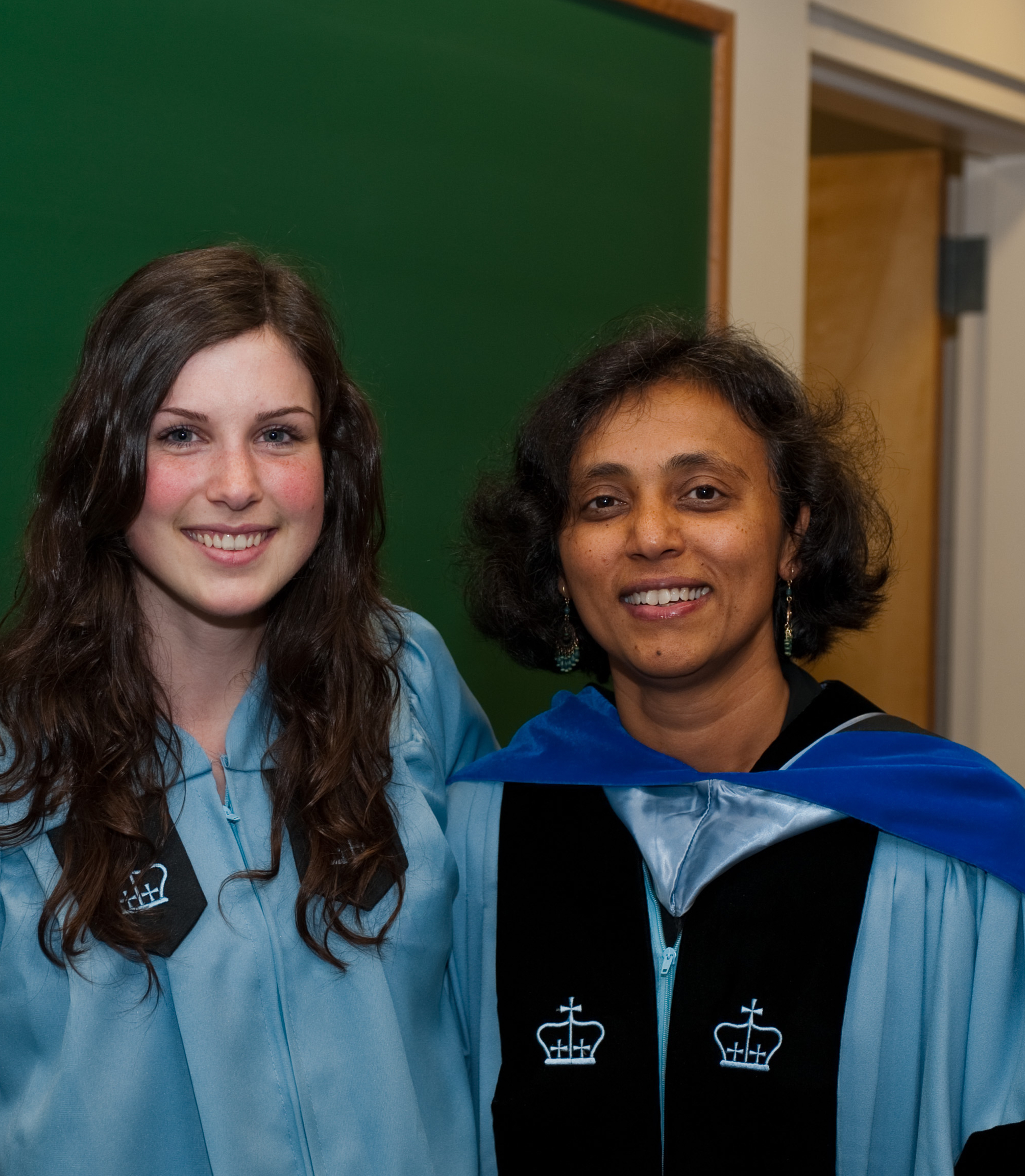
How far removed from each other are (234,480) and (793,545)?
73 centimetres

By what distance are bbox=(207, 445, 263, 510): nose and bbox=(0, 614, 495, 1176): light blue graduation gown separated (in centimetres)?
27

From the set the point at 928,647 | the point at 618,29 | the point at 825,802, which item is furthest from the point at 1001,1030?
the point at 928,647

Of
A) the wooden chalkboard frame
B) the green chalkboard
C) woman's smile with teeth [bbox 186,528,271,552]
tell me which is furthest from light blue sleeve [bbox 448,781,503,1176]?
the wooden chalkboard frame

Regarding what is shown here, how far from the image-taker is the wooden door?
13.5 feet

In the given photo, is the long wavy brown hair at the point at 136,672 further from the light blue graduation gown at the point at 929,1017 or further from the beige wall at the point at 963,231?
the beige wall at the point at 963,231

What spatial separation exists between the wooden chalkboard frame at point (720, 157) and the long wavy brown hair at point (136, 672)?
58.3 inches

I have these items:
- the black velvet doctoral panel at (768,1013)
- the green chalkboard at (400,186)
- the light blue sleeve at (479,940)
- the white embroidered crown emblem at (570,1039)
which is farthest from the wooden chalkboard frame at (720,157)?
the white embroidered crown emblem at (570,1039)

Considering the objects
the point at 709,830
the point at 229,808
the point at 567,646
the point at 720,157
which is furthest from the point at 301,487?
the point at 720,157

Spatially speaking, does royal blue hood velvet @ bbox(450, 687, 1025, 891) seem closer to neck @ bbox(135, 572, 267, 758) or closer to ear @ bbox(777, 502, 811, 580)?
ear @ bbox(777, 502, 811, 580)

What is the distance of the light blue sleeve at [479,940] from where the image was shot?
1.76 m

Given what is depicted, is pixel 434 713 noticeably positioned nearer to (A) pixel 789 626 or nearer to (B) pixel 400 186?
(A) pixel 789 626

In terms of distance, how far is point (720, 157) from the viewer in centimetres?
301

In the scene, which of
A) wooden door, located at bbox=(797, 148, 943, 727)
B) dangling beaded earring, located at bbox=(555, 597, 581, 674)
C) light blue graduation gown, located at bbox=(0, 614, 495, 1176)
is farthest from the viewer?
wooden door, located at bbox=(797, 148, 943, 727)

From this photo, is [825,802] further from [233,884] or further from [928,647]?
[928,647]
